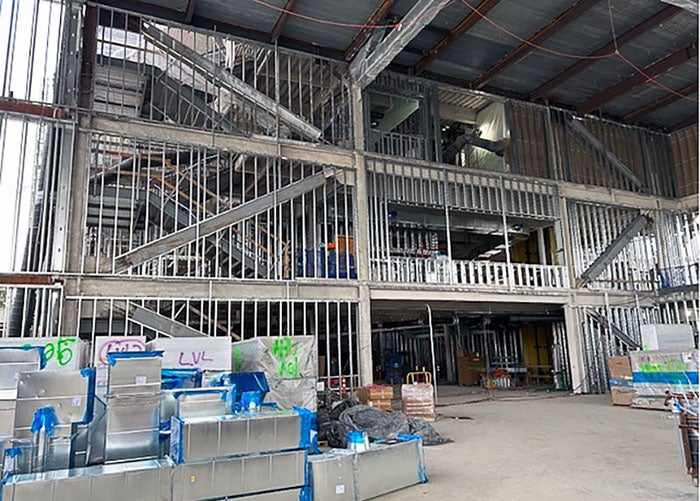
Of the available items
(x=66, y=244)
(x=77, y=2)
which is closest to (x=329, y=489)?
(x=66, y=244)

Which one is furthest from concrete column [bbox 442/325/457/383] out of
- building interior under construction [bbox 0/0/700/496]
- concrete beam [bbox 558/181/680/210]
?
concrete beam [bbox 558/181/680/210]

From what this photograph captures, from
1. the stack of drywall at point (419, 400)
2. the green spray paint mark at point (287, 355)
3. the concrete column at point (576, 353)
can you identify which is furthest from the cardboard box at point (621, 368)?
the green spray paint mark at point (287, 355)

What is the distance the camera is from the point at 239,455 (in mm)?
4992

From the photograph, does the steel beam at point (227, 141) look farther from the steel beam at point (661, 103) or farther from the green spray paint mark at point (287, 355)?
the steel beam at point (661, 103)

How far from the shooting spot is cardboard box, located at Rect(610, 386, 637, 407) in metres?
13.3

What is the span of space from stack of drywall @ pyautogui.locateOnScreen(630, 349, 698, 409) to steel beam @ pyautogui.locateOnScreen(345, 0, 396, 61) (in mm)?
10970

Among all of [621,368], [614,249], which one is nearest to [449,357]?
[614,249]

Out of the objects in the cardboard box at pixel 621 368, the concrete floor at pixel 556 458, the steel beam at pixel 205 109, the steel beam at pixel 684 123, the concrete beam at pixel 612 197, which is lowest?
the concrete floor at pixel 556 458

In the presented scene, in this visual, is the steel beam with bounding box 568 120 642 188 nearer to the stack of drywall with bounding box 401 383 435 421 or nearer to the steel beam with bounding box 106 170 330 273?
the steel beam with bounding box 106 170 330 273

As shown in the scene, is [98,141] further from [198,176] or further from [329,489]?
[329,489]

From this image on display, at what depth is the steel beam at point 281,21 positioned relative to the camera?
503 inches

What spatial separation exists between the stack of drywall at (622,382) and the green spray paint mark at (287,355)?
9.41 m

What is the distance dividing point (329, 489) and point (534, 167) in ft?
48.7

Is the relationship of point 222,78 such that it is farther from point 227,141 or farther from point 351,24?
point 351,24
